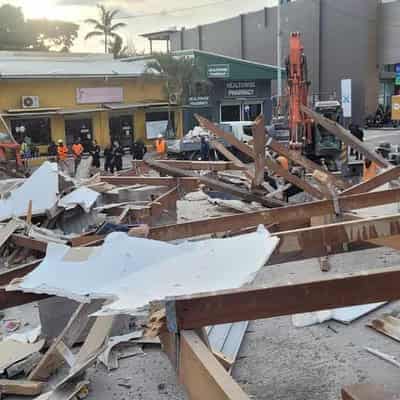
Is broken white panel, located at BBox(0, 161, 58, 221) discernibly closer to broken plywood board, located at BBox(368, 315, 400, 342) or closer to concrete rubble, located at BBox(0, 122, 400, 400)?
concrete rubble, located at BBox(0, 122, 400, 400)

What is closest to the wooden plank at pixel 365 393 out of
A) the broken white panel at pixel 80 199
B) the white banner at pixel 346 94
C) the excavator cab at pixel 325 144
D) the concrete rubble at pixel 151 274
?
the concrete rubble at pixel 151 274

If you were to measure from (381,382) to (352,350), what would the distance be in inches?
25.2

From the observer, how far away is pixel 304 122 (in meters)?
17.2

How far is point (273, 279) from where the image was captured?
7.24 metres

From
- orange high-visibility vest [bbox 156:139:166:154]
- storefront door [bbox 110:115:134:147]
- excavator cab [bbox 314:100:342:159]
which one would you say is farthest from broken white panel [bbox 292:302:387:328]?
storefront door [bbox 110:115:134:147]

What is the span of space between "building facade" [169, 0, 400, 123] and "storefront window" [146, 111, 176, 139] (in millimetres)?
12507

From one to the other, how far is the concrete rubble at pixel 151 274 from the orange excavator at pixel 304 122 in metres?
6.40

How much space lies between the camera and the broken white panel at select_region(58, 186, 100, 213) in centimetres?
942

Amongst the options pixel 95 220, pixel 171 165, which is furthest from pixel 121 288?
pixel 171 165

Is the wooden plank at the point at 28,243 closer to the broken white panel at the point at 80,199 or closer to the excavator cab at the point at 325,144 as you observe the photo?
the broken white panel at the point at 80,199

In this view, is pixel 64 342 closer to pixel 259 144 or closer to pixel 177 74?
pixel 259 144

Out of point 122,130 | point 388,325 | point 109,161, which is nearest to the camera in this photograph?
point 388,325

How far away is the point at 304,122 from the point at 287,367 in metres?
13.0

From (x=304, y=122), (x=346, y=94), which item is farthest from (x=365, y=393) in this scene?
(x=346, y=94)
